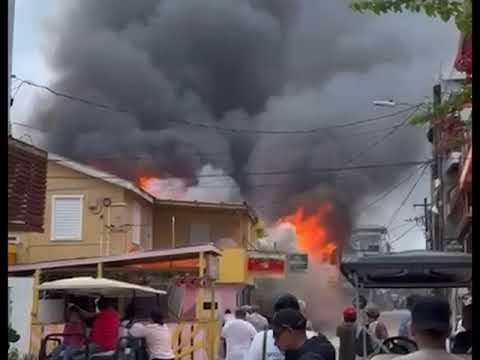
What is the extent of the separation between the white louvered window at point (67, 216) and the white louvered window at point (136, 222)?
1594 millimetres

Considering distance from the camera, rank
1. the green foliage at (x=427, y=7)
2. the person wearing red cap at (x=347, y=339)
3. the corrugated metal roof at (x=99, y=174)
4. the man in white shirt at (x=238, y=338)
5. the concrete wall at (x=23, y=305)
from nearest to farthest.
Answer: the green foliage at (x=427, y=7)
the person wearing red cap at (x=347, y=339)
the man in white shirt at (x=238, y=338)
the concrete wall at (x=23, y=305)
the corrugated metal roof at (x=99, y=174)

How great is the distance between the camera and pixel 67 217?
2453 centimetres

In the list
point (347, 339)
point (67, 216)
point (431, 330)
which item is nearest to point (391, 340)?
point (347, 339)

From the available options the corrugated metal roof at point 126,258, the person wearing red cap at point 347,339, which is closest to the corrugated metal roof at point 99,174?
the corrugated metal roof at point 126,258

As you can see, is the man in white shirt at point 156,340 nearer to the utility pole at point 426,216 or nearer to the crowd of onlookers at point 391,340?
the crowd of onlookers at point 391,340

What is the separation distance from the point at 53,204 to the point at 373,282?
18460 millimetres

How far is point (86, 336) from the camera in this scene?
10273 mm

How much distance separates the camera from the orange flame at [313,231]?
93.5 feet

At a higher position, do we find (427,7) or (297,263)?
(427,7)

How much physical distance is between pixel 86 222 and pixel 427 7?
20.8 meters

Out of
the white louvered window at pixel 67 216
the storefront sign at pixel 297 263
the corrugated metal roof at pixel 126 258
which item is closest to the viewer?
the corrugated metal roof at pixel 126 258

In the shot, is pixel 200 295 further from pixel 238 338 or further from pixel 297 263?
pixel 297 263

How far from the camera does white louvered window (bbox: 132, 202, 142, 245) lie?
2508 cm
